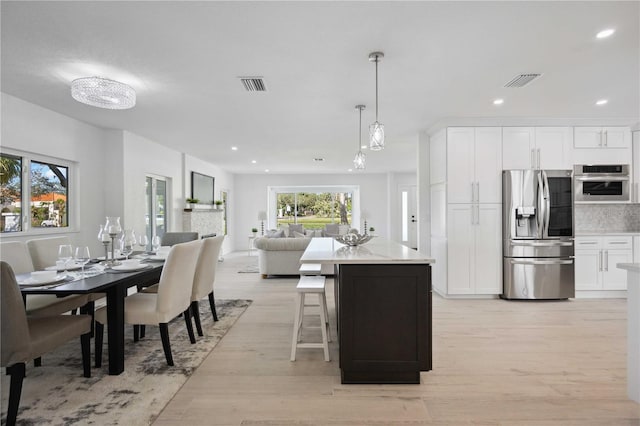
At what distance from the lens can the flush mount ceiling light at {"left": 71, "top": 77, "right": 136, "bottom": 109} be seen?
274 cm

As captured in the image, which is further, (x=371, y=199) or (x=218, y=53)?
(x=371, y=199)

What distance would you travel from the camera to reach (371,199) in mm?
10906

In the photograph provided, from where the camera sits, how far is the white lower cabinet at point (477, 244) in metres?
4.54

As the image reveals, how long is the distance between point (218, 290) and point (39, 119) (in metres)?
3.07

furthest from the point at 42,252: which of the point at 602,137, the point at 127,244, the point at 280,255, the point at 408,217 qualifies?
the point at 408,217

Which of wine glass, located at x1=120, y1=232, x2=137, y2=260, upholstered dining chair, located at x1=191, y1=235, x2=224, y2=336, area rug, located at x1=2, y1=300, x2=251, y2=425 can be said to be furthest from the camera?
upholstered dining chair, located at x1=191, y1=235, x2=224, y2=336

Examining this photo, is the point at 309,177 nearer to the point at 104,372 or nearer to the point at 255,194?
the point at 255,194

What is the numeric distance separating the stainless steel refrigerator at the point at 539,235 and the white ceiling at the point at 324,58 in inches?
34.5

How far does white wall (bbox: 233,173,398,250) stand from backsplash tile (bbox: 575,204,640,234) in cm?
610

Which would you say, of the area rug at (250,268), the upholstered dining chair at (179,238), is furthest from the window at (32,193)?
the area rug at (250,268)

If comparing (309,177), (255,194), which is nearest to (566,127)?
(309,177)

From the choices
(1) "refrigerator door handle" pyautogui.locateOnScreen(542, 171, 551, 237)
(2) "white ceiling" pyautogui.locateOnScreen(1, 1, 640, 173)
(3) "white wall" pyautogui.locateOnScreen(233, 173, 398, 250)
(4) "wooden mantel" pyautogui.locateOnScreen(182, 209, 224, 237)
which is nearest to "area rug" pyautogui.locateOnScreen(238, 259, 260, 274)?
A: (4) "wooden mantel" pyautogui.locateOnScreen(182, 209, 224, 237)

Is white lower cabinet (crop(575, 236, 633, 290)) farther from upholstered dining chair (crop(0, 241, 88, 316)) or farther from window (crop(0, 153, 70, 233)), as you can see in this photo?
window (crop(0, 153, 70, 233))

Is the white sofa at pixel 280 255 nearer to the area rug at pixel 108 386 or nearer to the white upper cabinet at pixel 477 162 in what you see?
the white upper cabinet at pixel 477 162
